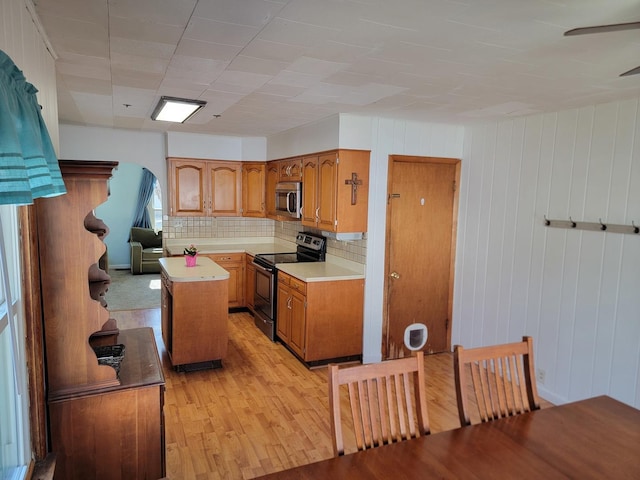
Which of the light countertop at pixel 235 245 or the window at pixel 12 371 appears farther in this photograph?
the light countertop at pixel 235 245

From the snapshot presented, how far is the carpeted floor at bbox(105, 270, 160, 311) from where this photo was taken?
20.9ft

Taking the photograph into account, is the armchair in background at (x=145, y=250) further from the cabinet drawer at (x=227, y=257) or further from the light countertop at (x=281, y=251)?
the cabinet drawer at (x=227, y=257)

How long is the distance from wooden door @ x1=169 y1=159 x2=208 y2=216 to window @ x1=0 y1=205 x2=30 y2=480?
13.3 feet

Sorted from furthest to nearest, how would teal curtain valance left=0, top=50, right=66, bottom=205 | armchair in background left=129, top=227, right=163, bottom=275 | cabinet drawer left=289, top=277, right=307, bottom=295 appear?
1. armchair in background left=129, top=227, right=163, bottom=275
2. cabinet drawer left=289, top=277, right=307, bottom=295
3. teal curtain valance left=0, top=50, right=66, bottom=205

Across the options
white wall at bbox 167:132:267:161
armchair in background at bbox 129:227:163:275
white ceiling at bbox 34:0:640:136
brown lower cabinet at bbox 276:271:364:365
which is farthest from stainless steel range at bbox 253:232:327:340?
armchair in background at bbox 129:227:163:275

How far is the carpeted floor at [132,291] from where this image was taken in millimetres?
6383

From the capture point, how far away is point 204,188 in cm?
568

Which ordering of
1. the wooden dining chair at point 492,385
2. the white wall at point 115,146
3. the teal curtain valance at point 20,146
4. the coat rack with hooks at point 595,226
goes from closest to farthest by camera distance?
the teal curtain valance at point 20,146
the wooden dining chair at point 492,385
the coat rack with hooks at point 595,226
the white wall at point 115,146

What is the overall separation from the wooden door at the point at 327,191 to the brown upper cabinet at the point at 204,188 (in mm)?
1897

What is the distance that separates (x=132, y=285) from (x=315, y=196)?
4686mm

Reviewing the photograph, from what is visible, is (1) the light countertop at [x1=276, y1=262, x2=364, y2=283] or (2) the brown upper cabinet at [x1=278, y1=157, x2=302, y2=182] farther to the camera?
(2) the brown upper cabinet at [x1=278, y1=157, x2=302, y2=182]

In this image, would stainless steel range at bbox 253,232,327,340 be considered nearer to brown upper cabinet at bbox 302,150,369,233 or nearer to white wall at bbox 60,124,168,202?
brown upper cabinet at bbox 302,150,369,233

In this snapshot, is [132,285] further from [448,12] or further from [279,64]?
[448,12]

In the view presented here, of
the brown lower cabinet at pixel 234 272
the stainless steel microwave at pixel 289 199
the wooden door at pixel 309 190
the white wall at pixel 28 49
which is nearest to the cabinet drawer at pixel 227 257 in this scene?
the brown lower cabinet at pixel 234 272
